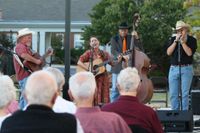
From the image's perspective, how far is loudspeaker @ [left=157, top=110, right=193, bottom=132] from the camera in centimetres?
788

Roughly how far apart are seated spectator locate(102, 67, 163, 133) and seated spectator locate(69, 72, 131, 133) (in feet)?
1.69

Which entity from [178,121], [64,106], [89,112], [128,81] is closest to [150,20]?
[178,121]

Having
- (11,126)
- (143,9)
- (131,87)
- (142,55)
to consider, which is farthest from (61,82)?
(143,9)

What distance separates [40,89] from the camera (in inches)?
159

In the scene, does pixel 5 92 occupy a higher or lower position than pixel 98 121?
higher

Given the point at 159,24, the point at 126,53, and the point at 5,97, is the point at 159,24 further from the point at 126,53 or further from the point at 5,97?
the point at 5,97

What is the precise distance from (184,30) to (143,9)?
53.7 feet

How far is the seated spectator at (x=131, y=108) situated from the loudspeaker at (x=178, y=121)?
274 cm

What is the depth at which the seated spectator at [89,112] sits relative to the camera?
4531mm

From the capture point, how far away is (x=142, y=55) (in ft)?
30.6

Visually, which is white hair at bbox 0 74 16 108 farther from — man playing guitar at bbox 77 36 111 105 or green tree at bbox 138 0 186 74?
green tree at bbox 138 0 186 74

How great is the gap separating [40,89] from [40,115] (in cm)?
18

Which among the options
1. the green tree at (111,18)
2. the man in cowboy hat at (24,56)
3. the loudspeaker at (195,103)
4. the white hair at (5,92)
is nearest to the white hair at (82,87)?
the white hair at (5,92)

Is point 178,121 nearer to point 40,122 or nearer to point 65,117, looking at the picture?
point 65,117
